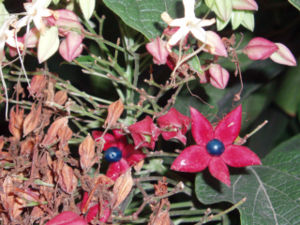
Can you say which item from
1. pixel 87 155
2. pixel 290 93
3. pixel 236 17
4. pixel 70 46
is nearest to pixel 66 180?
pixel 87 155

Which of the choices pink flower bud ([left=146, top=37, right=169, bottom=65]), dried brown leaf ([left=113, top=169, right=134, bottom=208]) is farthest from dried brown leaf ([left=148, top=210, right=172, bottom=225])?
pink flower bud ([left=146, top=37, right=169, bottom=65])

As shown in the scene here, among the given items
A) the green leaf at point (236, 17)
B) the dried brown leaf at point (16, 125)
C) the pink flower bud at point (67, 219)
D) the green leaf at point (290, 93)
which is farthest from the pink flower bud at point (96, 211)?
the green leaf at point (290, 93)

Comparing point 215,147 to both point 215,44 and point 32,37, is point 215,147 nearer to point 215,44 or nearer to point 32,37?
point 215,44

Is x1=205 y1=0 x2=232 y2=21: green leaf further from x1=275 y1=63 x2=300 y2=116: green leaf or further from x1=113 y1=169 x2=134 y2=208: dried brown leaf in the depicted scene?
x1=275 y1=63 x2=300 y2=116: green leaf

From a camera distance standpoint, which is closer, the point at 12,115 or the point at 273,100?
the point at 12,115

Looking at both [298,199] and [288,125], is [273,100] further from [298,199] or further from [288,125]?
[298,199]

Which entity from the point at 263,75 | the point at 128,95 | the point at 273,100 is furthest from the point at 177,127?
the point at 273,100

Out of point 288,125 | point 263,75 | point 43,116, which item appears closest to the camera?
point 43,116

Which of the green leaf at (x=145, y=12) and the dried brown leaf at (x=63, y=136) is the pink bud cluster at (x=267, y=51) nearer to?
the green leaf at (x=145, y=12)
